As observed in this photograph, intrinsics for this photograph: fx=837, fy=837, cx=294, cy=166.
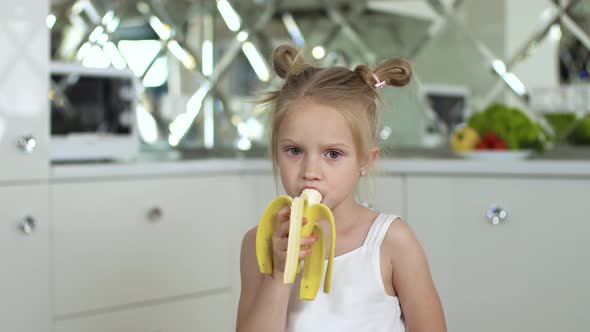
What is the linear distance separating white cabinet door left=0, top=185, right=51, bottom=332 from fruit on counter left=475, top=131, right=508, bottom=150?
1124mm

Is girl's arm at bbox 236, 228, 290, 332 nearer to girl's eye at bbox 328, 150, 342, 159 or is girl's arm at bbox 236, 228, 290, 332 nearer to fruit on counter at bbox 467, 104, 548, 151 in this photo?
girl's eye at bbox 328, 150, 342, 159

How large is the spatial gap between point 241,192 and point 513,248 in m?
0.80

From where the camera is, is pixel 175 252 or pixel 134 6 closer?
pixel 175 252

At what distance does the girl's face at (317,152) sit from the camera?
1247 mm

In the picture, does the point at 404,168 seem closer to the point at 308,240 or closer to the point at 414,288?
the point at 414,288

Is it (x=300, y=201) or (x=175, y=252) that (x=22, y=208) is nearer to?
(x=175, y=252)

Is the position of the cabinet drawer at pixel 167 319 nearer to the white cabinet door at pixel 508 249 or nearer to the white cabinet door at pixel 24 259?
the white cabinet door at pixel 24 259

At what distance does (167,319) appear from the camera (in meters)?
2.22

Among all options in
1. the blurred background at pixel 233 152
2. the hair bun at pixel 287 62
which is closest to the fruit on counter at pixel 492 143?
the blurred background at pixel 233 152

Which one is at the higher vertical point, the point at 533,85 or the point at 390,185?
the point at 533,85

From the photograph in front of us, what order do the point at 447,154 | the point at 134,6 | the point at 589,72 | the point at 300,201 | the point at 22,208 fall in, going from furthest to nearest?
the point at 134,6 → the point at 447,154 → the point at 589,72 → the point at 22,208 → the point at 300,201

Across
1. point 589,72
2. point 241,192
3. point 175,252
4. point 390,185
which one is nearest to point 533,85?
point 589,72

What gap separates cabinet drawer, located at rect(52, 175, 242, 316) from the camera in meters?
2.04

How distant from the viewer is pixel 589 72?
7.59ft
